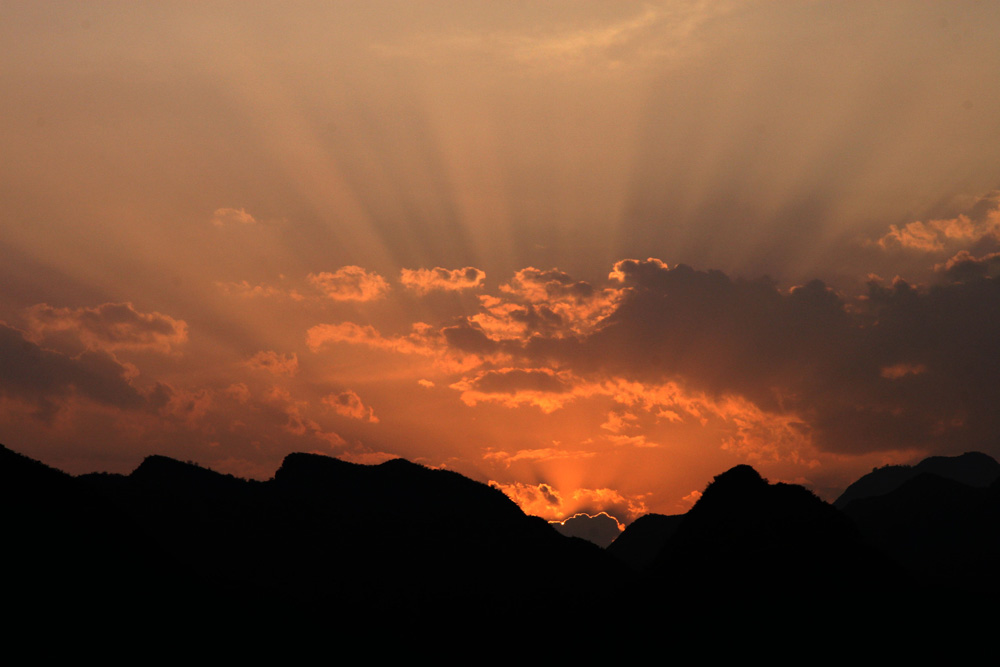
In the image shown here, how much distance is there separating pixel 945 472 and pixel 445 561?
14225cm

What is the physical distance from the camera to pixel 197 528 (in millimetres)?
91438

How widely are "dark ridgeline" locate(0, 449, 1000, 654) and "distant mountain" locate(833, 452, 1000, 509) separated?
74673mm

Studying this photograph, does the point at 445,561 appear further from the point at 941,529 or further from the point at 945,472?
the point at 945,472

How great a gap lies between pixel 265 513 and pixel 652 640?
52.5 metres

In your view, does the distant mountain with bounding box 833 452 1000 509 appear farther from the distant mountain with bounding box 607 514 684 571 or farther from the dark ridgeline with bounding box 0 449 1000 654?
the dark ridgeline with bounding box 0 449 1000 654

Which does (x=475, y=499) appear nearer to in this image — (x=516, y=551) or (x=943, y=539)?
(x=516, y=551)

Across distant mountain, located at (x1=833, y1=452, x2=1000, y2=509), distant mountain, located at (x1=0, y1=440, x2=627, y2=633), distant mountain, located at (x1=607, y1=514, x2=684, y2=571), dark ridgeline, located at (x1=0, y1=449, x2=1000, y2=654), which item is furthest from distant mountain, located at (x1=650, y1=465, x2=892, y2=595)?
distant mountain, located at (x1=833, y1=452, x2=1000, y2=509)

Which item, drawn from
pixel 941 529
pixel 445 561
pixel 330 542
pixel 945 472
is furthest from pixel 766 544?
pixel 945 472

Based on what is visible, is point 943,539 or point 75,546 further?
point 943,539

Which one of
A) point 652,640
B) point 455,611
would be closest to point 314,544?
point 455,611

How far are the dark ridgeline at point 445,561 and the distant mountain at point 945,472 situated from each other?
245 feet

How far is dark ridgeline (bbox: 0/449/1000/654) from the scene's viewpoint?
5056 cm

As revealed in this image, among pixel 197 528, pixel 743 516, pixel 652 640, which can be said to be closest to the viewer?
pixel 652 640

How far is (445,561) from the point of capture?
97500mm
